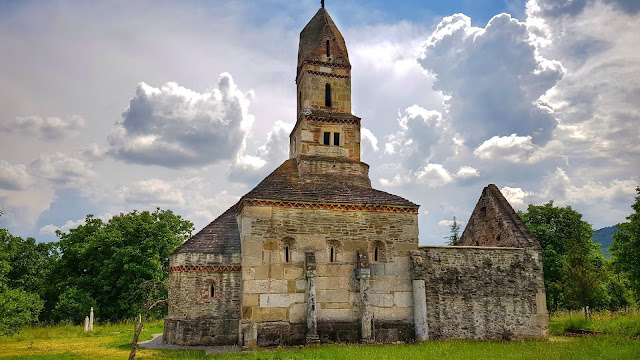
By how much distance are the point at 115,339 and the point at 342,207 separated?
484 inches

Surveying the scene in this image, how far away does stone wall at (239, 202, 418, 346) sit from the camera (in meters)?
18.5

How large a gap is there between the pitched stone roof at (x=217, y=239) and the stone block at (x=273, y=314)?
2988 mm

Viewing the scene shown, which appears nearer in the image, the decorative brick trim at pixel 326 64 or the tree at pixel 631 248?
the tree at pixel 631 248

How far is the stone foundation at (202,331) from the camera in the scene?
62.3 ft

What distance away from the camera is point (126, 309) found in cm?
3219

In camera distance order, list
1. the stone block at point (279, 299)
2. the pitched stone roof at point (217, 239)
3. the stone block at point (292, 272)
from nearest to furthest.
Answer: the stone block at point (279, 299), the stone block at point (292, 272), the pitched stone roof at point (217, 239)

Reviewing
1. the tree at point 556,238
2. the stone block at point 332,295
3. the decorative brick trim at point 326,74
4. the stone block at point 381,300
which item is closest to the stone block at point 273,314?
the stone block at point 332,295

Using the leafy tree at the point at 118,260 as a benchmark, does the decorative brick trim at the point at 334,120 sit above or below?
above

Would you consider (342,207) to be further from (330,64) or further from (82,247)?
(82,247)

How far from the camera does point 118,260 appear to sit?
106 ft

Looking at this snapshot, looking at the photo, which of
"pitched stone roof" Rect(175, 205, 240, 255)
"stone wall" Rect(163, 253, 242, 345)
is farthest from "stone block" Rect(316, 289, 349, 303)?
"pitched stone roof" Rect(175, 205, 240, 255)

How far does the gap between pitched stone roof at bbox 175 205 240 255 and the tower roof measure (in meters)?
9.53

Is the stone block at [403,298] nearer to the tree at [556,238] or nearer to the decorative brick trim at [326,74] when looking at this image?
the decorative brick trim at [326,74]

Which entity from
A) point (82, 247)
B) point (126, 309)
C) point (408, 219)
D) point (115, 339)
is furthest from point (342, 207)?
point (82, 247)
